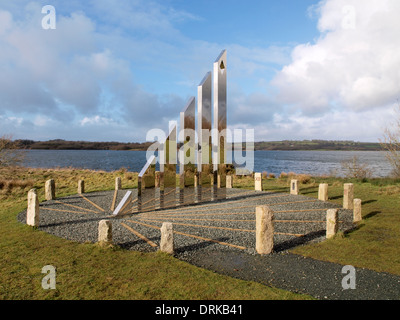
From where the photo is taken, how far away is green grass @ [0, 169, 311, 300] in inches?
198

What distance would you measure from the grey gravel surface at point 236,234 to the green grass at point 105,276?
0.54 m

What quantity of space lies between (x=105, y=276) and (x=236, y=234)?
425 centimetres

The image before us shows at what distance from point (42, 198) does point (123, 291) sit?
12184mm

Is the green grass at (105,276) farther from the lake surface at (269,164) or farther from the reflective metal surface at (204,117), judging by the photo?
the lake surface at (269,164)

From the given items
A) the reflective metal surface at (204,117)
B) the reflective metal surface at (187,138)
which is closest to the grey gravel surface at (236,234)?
the reflective metal surface at (187,138)

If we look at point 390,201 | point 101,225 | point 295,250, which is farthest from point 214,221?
point 390,201

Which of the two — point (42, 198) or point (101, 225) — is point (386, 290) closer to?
point (101, 225)

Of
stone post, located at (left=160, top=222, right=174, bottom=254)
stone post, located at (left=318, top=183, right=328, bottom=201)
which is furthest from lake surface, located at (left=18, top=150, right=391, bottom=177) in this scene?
stone post, located at (left=160, top=222, right=174, bottom=254)

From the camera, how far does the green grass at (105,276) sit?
5031 millimetres

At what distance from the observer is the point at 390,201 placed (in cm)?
1356

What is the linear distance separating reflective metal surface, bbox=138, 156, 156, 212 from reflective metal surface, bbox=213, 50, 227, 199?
10.8 feet

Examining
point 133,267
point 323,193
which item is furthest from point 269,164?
point 133,267

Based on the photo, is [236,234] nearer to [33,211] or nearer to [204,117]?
[204,117]

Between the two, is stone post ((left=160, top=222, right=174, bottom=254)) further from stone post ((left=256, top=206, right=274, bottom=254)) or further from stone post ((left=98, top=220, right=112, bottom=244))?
stone post ((left=256, top=206, right=274, bottom=254))
